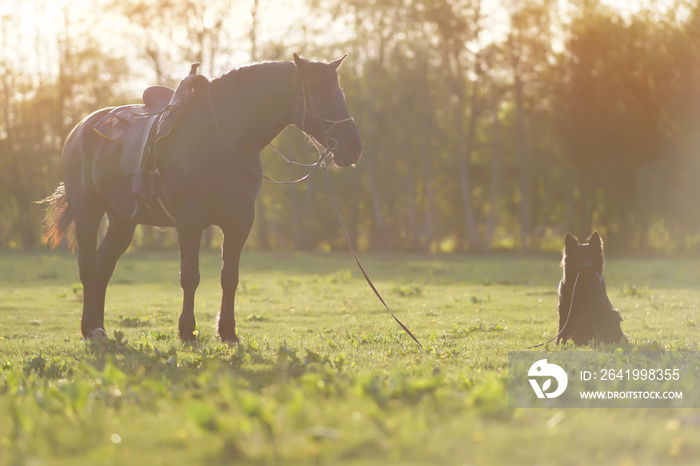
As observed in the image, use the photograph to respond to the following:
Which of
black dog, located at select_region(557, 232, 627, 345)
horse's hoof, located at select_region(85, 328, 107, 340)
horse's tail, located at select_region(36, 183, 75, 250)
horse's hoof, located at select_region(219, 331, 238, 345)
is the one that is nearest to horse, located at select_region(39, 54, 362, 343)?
horse's hoof, located at select_region(219, 331, 238, 345)

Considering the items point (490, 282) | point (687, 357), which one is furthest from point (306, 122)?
point (490, 282)

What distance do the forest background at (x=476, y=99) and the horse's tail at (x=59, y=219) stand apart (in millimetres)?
26071

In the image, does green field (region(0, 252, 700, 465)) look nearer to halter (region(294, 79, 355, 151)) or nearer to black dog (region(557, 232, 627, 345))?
black dog (region(557, 232, 627, 345))

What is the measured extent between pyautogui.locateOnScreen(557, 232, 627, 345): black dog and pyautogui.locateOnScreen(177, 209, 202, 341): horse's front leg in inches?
160

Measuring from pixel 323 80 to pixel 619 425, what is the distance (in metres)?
4.89

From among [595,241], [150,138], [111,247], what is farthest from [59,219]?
[595,241]

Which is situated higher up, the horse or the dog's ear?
the horse

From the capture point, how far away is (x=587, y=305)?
856cm

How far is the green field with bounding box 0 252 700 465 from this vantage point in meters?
4.14

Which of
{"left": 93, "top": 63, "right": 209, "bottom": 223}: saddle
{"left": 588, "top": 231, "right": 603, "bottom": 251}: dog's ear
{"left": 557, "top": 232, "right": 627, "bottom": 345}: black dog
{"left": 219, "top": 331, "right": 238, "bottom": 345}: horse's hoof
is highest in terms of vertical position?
{"left": 93, "top": 63, "right": 209, "bottom": 223}: saddle

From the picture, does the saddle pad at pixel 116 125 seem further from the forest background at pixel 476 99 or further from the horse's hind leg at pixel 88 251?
the forest background at pixel 476 99

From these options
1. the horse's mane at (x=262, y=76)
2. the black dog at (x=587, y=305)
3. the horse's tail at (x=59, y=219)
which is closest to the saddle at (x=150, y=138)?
the horse's mane at (x=262, y=76)

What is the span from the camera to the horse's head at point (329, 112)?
8.16 m

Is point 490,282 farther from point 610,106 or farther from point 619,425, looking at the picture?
point 610,106
